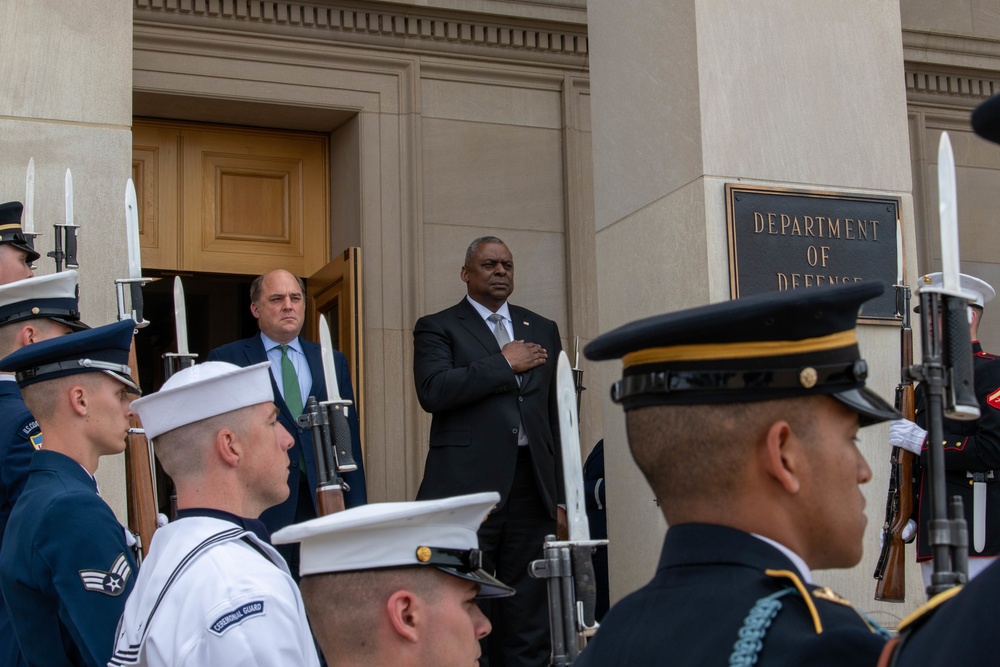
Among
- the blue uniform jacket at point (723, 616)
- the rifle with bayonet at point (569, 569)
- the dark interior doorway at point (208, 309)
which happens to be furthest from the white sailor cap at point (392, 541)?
the dark interior doorway at point (208, 309)

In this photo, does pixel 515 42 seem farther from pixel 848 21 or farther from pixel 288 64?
pixel 848 21

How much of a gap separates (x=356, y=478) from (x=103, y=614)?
270cm

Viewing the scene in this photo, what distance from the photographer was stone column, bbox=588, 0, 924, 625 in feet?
19.4

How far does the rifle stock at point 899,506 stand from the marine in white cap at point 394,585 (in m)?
3.21

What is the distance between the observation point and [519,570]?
21.3ft

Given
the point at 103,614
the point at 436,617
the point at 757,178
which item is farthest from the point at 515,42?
the point at 436,617

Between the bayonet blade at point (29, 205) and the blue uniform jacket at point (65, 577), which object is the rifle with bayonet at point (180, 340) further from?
the blue uniform jacket at point (65, 577)

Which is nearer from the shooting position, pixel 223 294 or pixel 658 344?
pixel 658 344

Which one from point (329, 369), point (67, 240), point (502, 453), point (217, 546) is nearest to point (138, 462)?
point (67, 240)

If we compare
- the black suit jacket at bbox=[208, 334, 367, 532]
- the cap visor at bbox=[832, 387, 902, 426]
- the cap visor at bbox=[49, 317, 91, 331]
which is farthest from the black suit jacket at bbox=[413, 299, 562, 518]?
the cap visor at bbox=[832, 387, 902, 426]

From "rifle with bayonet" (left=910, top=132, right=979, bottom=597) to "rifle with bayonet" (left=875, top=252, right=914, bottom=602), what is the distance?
3.28 metres

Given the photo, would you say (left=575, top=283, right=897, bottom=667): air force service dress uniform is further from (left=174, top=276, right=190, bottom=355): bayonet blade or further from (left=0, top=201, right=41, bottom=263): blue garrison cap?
(left=0, top=201, right=41, bottom=263): blue garrison cap

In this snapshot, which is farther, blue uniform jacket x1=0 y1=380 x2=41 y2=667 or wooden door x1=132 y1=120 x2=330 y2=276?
wooden door x1=132 y1=120 x2=330 y2=276

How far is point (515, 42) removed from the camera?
8969 mm
